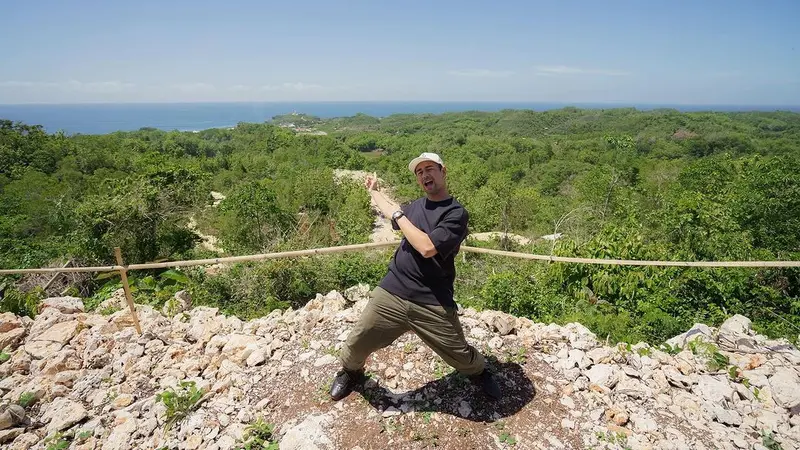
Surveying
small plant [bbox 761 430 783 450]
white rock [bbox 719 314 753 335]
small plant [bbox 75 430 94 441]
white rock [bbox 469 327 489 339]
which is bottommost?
small plant [bbox 75 430 94 441]

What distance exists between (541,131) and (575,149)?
48.5 meters

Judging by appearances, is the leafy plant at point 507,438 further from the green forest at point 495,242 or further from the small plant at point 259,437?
the green forest at point 495,242

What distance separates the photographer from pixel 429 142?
90125 millimetres

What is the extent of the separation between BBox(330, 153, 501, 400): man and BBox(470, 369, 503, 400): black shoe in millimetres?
258

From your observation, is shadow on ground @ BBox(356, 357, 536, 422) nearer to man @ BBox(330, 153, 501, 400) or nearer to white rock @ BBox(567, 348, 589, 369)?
man @ BBox(330, 153, 501, 400)

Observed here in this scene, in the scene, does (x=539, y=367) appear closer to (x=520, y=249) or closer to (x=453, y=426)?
(x=453, y=426)

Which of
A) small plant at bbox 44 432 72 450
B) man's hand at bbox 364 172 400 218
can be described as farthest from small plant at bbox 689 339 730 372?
small plant at bbox 44 432 72 450

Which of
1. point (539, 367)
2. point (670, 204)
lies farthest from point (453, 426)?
point (670, 204)

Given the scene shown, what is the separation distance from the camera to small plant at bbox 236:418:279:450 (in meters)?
2.90

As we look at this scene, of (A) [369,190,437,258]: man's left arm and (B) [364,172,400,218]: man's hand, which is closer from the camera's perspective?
(A) [369,190,437,258]: man's left arm

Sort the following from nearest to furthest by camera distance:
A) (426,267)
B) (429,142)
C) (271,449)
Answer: (426,267)
(271,449)
(429,142)

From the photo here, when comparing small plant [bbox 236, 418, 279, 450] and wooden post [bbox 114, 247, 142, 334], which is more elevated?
wooden post [bbox 114, 247, 142, 334]

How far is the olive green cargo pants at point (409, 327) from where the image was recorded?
2701 millimetres

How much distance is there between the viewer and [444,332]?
2.74 meters
